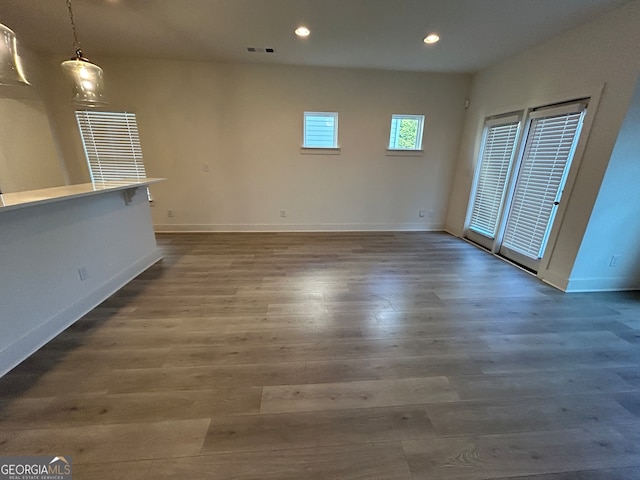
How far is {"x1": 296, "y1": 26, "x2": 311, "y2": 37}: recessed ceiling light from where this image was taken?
3035 millimetres

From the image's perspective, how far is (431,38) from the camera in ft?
10.4

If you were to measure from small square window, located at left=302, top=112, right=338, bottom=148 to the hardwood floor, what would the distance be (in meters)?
2.92

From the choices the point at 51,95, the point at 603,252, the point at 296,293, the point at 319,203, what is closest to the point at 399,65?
the point at 319,203

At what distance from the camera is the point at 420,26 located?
2.91 m

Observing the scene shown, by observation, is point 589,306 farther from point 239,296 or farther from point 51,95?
point 51,95

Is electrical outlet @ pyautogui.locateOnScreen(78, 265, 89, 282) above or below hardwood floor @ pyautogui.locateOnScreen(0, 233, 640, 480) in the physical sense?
above

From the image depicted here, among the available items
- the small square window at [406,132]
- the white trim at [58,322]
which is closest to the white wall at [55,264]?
the white trim at [58,322]

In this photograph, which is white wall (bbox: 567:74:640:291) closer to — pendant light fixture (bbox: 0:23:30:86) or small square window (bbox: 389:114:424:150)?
small square window (bbox: 389:114:424:150)

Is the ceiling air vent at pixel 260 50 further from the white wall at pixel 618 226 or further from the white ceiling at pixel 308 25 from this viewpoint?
the white wall at pixel 618 226

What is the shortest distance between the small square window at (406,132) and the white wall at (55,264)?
434 cm

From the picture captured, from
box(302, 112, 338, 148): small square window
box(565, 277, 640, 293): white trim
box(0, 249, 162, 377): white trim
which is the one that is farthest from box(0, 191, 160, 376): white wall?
box(565, 277, 640, 293): white trim

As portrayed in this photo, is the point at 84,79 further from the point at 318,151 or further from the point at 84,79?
the point at 318,151

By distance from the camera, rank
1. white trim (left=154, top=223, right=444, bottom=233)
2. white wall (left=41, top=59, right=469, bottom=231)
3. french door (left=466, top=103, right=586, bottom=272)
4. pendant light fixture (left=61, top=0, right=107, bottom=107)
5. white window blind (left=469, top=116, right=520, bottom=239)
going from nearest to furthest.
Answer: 1. pendant light fixture (left=61, top=0, right=107, bottom=107)
2. french door (left=466, top=103, right=586, bottom=272)
3. white window blind (left=469, top=116, right=520, bottom=239)
4. white wall (left=41, top=59, right=469, bottom=231)
5. white trim (left=154, top=223, right=444, bottom=233)

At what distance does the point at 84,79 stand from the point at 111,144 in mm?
2637
